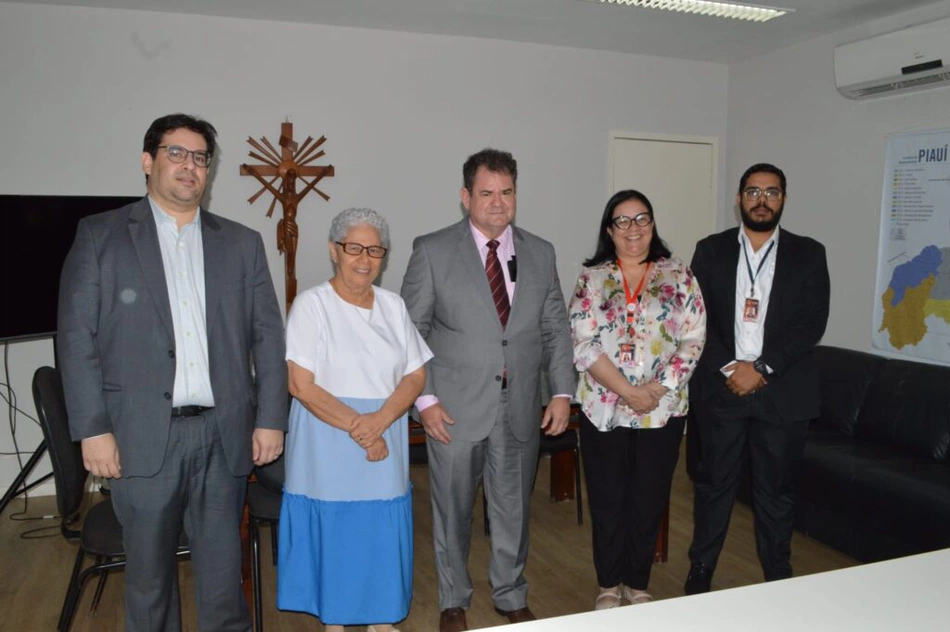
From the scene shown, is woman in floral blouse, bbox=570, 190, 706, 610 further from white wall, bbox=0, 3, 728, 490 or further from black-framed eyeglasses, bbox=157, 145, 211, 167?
white wall, bbox=0, 3, 728, 490

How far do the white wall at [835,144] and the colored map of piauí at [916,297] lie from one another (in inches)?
6.3

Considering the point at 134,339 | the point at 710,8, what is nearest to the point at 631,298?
the point at 134,339

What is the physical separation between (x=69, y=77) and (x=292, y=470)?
10.6ft

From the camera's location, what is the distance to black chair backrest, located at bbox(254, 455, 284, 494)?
2.77 metres

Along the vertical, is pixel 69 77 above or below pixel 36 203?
above

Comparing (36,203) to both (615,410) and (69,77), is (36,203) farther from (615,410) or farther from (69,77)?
(615,410)

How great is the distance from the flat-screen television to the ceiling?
4.30 ft

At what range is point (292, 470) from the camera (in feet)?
7.72

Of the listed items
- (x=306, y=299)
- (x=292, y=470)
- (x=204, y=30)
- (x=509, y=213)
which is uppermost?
(x=204, y=30)

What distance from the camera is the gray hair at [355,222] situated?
2.33 meters


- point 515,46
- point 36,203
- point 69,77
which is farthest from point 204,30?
point 515,46

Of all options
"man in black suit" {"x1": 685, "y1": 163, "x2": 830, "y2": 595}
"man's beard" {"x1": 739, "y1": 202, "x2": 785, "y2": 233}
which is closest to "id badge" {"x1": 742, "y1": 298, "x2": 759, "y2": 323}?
"man in black suit" {"x1": 685, "y1": 163, "x2": 830, "y2": 595}

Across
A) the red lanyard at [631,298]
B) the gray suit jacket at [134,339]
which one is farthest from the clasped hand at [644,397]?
→ the gray suit jacket at [134,339]

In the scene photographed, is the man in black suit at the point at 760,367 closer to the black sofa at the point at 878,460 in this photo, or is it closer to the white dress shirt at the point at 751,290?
the white dress shirt at the point at 751,290
